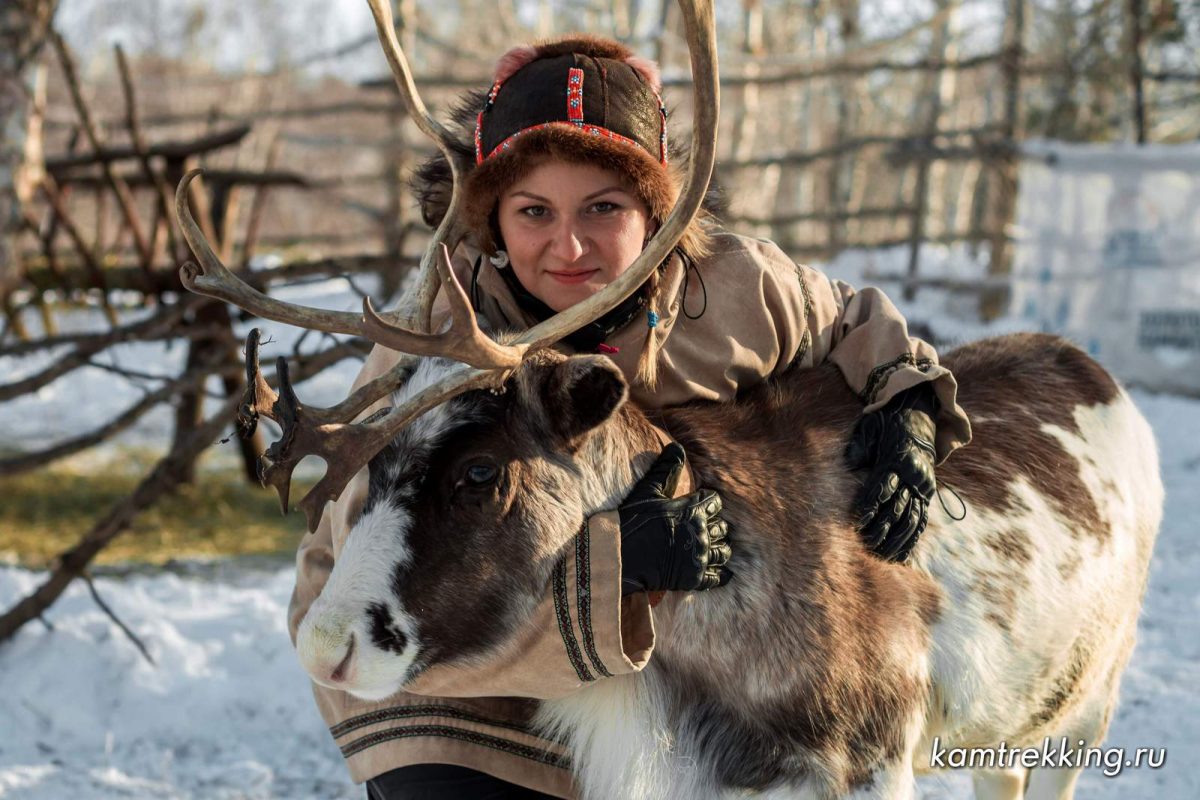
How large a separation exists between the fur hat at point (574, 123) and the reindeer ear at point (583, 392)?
21.8 inches

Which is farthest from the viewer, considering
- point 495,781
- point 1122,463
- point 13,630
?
point 13,630

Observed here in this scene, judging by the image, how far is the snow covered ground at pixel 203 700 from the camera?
357 cm

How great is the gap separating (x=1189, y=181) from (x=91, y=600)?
28.3ft

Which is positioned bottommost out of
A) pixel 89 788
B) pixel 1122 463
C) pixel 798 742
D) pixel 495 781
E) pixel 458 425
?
pixel 89 788

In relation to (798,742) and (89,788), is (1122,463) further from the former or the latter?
(89,788)

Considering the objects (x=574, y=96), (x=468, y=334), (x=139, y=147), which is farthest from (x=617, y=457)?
(x=139, y=147)

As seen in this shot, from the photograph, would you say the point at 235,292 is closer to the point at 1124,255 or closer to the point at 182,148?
the point at 182,148

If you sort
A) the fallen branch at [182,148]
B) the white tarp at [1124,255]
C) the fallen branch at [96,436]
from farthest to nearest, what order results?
the white tarp at [1124,255] < the fallen branch at [182,148] < the fallen branch at [96,436]

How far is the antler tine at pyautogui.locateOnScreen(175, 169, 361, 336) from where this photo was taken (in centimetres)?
216

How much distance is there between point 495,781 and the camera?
2.41 meters

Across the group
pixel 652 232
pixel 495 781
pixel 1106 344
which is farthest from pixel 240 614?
pixel 1106 344

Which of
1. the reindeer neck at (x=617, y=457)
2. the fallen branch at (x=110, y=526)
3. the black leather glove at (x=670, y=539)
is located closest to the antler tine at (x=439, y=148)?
the reindeer neck at (x=617, y=457)

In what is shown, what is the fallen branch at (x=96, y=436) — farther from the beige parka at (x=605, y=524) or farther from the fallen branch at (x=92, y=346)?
the beige parka at (x=605, y=524)

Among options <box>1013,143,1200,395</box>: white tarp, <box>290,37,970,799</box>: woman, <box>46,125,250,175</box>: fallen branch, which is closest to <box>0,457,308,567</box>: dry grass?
<box>46,125,250,175</box>: fallen branch
